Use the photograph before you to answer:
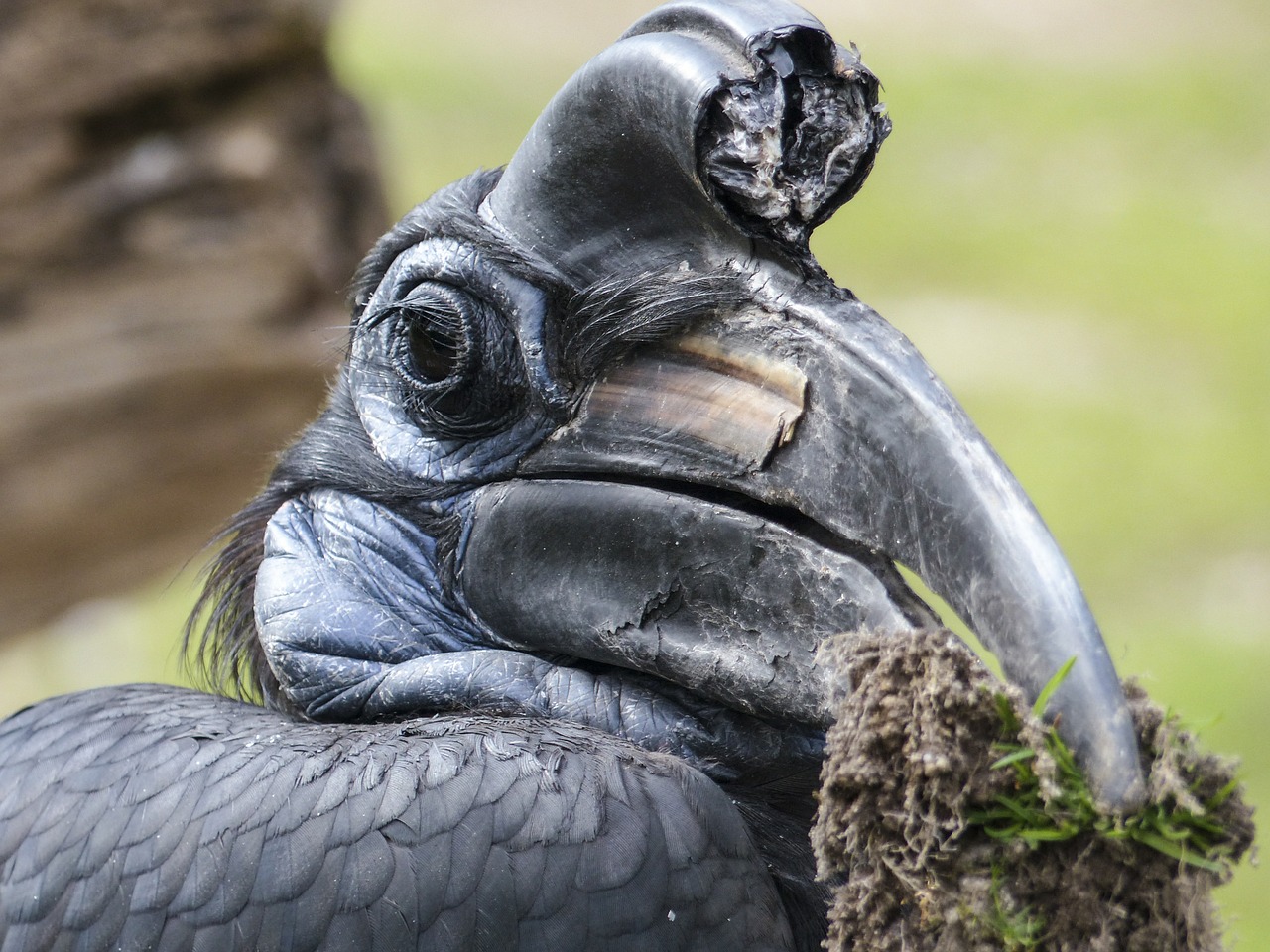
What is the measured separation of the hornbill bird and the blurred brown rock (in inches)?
131

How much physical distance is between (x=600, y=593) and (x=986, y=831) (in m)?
0.80

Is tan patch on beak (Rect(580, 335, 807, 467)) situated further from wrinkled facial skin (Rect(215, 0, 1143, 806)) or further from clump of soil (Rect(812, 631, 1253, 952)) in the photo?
clump of soil (Rect(812, 631, 1253, 952))

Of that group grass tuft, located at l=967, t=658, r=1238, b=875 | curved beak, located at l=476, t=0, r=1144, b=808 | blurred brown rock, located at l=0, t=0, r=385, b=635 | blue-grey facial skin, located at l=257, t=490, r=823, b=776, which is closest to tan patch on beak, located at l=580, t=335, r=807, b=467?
curved beak, located at l=476, t=0, r=1144, b=808

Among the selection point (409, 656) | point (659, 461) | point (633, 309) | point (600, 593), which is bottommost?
point (409, 656)

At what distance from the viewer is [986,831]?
1896 millimetres

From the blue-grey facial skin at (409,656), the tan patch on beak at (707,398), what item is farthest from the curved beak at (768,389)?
the blue-grey facial skin at (409,656)

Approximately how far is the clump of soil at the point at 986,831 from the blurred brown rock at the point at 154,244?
Answer: 4.35 m

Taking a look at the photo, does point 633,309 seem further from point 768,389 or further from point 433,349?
point 433,349

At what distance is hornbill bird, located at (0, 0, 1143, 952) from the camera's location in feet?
7.31

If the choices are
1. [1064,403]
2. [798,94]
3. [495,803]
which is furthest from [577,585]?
[1064,403]

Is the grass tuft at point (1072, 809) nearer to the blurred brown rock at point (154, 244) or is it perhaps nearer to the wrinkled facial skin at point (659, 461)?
the wrinkled facial skin at point (659, 461)

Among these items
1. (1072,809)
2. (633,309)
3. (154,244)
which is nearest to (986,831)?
(1072,809)

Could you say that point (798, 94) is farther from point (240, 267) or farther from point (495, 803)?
point (240, 267)

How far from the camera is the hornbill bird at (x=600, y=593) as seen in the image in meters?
2.23
